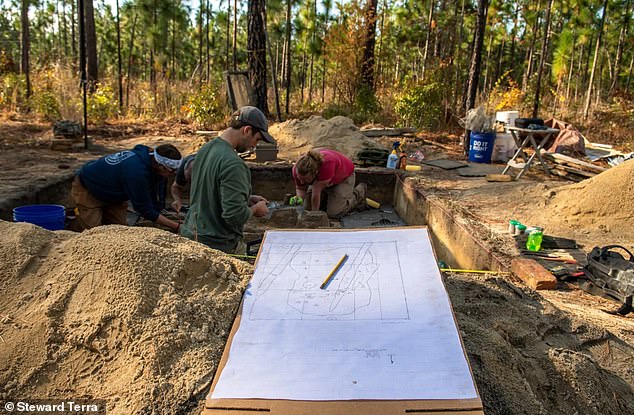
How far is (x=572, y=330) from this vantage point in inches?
99.5

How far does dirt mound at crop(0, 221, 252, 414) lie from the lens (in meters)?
1.55

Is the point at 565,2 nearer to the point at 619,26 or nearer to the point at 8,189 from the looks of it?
the point at 619,26

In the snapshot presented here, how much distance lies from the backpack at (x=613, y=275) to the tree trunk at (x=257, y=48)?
1028 cm

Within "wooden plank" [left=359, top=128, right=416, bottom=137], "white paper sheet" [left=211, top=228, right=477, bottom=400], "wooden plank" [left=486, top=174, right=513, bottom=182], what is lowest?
"wooden plank" [left=486, top=174, right=513, bottom=182]

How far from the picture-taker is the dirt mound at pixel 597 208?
5.27m

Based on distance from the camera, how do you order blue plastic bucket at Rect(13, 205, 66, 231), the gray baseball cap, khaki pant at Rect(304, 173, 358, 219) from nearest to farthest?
the gray baseball cap < blue plastic bucket at Rect(13, 205, 66, 231) < khaki pant at Rect(304, 173, 358, 219)

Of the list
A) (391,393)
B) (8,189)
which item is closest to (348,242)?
(391,393)

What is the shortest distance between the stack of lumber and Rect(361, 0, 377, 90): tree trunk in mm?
7402

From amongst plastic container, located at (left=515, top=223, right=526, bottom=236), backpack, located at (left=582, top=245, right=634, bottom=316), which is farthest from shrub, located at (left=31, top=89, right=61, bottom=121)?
backpack, located at (left=582, top=245, right=634, bottom=316)

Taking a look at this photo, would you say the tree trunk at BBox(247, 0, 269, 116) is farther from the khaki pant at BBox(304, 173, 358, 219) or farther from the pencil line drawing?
the pencil line drawing

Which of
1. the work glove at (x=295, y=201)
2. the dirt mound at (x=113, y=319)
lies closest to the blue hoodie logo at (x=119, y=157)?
the dirt mound at (x=113, y=319)

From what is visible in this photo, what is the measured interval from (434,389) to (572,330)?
146cm

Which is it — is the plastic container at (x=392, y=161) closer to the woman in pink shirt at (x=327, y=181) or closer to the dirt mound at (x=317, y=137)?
the dirt mound at (x=317, y=137)

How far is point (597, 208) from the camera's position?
550 cm
